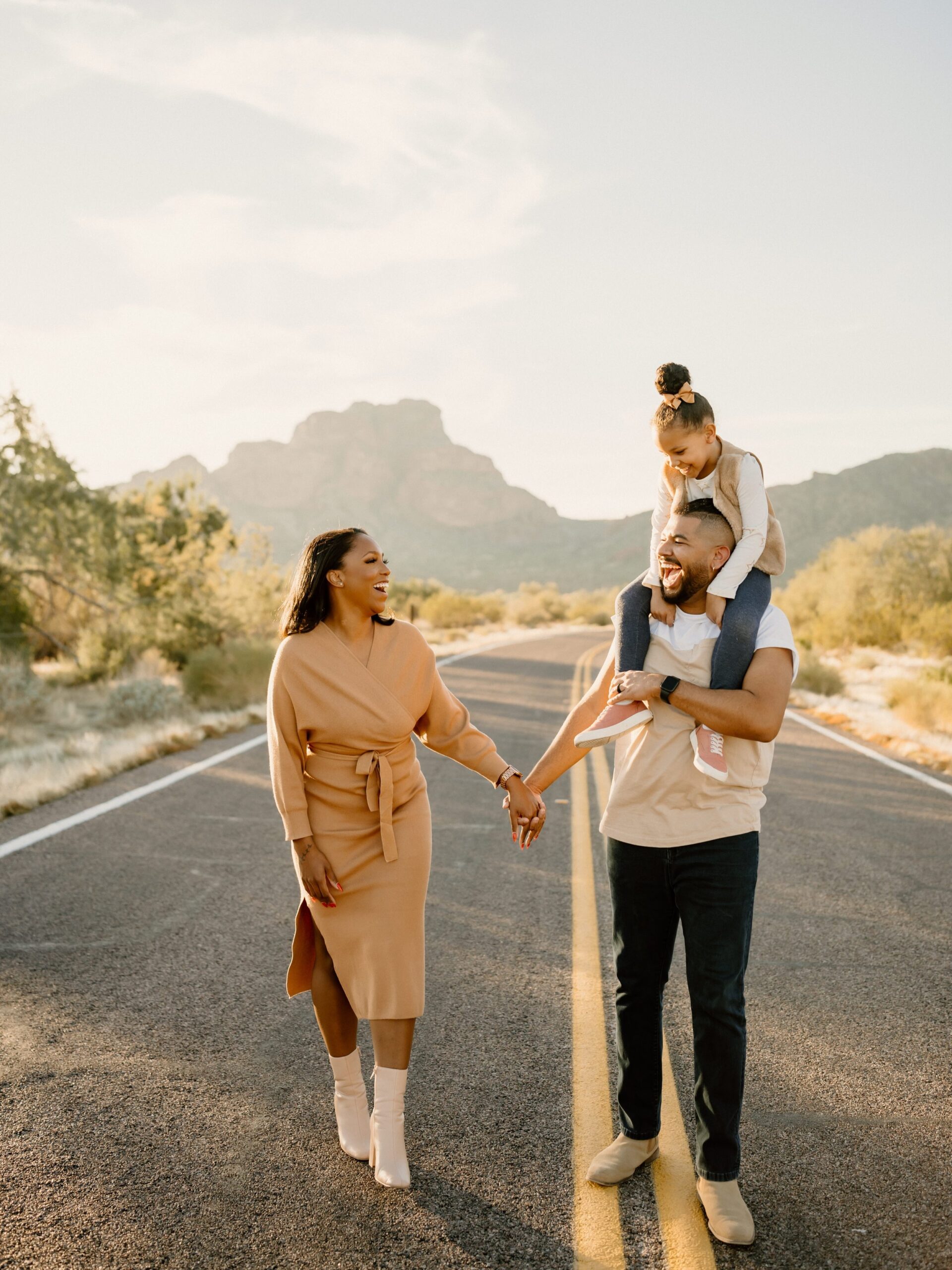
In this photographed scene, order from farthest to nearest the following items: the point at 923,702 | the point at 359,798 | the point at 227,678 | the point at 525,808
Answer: the point at 227,678 → the point at 923,702 → the point at 525,808 → the point at 359,798

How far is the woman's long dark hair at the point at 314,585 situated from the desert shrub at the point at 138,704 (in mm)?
10979

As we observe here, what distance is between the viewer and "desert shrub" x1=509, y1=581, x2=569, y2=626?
63.0m

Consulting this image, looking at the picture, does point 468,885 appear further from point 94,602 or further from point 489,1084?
point 94,602

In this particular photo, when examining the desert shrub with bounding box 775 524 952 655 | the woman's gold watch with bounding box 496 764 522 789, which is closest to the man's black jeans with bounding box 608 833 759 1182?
the woman's gold watch with bounding box 496 764 522 789

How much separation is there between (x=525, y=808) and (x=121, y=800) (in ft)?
18.7

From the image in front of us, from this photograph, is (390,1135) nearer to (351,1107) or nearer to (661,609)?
(351,1107)

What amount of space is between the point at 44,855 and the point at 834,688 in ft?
56.2

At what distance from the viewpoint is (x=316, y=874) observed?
10.3 ft

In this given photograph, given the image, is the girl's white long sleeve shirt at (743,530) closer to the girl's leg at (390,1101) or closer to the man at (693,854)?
the man at (693,854)

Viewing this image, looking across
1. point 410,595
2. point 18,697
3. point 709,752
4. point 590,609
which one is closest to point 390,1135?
Result: point 709,752

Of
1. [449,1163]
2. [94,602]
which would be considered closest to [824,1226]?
[449,1163]

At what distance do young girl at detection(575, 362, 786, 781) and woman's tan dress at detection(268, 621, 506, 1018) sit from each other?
2.06ft

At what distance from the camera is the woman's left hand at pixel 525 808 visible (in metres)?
3.57

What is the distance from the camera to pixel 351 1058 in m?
3.27
